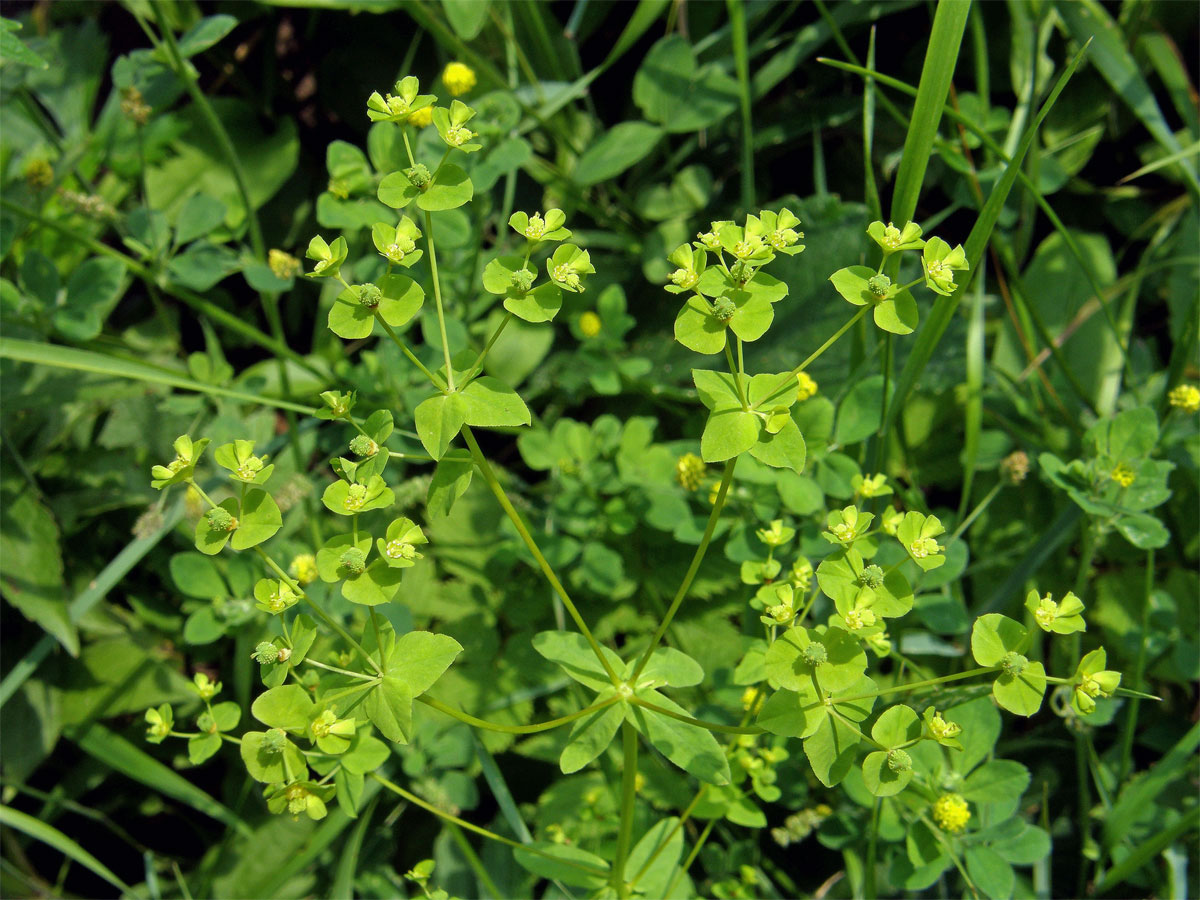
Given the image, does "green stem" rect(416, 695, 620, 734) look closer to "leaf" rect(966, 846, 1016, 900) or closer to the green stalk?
"leaf" rect(966, 846, 1016, 900)

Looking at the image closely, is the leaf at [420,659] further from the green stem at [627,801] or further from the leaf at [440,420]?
the green stem at [627,801]

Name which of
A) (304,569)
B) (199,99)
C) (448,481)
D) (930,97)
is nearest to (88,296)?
(199,99)

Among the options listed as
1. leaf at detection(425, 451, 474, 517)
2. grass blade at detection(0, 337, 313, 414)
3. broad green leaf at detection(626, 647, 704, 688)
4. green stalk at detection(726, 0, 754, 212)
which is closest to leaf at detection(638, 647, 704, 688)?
broad green leaf at detection(626, 647, 704, 688)

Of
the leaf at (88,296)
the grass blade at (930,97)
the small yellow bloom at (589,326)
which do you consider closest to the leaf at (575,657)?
the grass blade at (930,97)

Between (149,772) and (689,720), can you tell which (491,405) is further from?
(149,772)

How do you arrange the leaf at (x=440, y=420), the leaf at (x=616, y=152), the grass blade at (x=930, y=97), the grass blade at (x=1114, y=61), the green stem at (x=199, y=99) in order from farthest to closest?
the leaf at (x=616, y=152) < the grass blade at (x=1114, y=61) < the green stem at (x=199, y=99) < the grass blade at (x=930, y=97) < the leaf at (x=440, y=420)

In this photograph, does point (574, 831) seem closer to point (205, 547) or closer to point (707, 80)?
point (205, 547)

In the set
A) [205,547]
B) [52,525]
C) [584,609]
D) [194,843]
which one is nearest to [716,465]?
[584,609]
